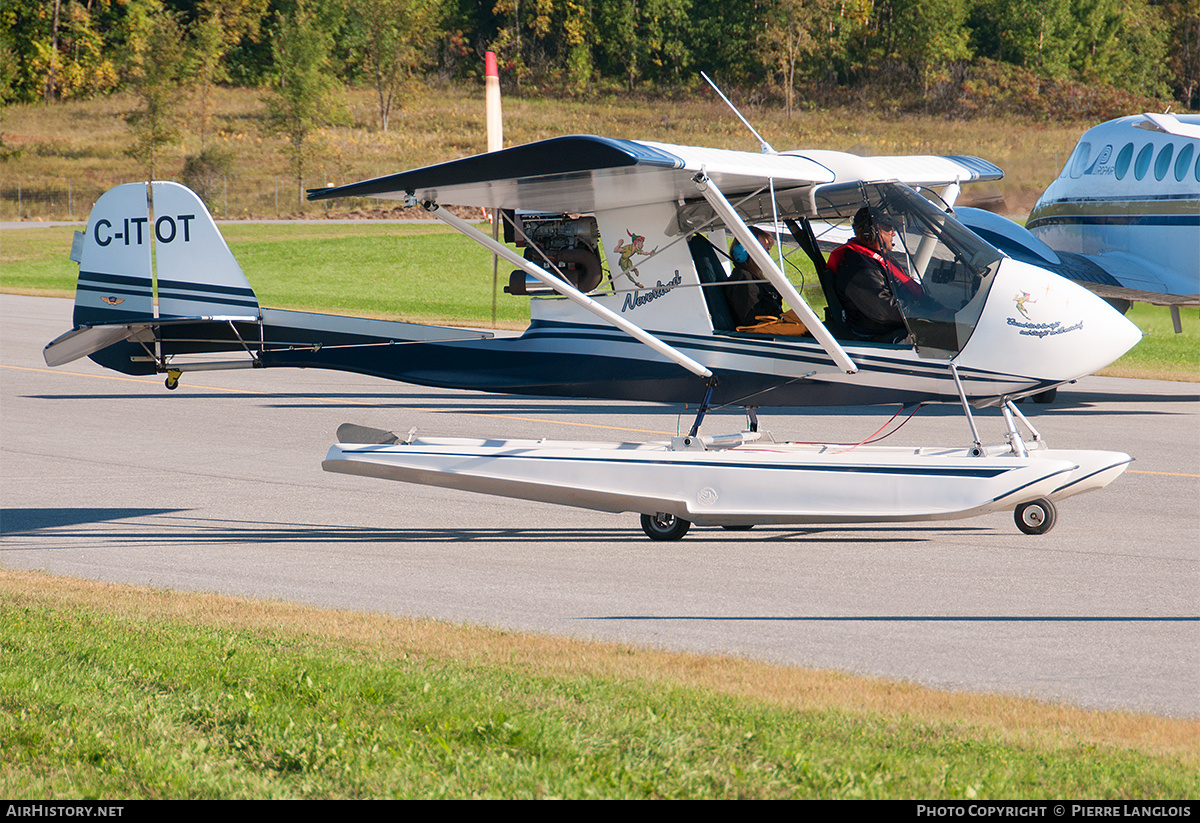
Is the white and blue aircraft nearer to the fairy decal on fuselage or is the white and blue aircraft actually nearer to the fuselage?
the fuselage

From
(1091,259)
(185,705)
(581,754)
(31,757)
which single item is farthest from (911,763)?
(1091,259)

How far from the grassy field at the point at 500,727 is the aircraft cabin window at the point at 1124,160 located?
12056 millimetres

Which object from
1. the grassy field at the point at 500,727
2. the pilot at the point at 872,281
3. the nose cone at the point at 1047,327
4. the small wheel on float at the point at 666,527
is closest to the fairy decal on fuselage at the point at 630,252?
the pilot at the point at 872,281

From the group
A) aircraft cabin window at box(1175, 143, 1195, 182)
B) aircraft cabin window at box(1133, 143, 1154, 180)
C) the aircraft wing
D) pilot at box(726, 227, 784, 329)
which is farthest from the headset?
aircraft cabin window at box(1133, 143, 1154, 180)

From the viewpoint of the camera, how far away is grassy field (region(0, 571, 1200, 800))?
4.07 m

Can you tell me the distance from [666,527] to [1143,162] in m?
9.63

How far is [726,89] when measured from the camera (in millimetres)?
82688

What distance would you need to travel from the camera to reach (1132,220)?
602 inches

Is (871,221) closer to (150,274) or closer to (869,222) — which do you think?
(869,222)

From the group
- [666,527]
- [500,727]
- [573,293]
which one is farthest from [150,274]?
[500,727]

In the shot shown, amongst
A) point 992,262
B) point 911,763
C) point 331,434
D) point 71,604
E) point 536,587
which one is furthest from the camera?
point 331,434

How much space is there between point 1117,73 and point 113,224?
268 ft

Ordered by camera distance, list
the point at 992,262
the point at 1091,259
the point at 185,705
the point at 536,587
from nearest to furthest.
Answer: the point at 185,705, the point at 536,587, the point at 992,262, the point at 1091,259

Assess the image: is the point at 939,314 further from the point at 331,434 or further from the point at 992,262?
the point at 331,434
